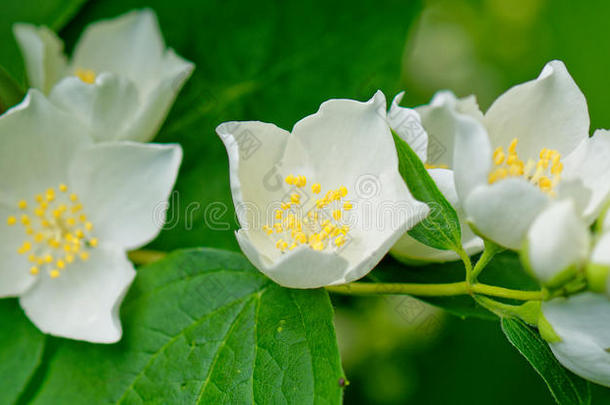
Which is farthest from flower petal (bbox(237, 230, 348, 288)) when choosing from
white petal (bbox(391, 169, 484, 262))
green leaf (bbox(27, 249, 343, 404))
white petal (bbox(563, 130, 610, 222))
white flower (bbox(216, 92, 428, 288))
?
white petal (bbox(563, 130, 610, 222))

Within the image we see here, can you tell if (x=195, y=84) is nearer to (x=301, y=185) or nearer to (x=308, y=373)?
(x=301, y=185)

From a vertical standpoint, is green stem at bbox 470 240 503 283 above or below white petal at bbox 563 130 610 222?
below

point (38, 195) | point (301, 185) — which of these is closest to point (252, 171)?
point (301, 185)

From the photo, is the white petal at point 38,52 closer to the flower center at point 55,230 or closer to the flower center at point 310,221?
the flower center at point 55,230

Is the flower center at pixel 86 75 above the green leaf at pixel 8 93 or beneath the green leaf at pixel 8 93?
beneath

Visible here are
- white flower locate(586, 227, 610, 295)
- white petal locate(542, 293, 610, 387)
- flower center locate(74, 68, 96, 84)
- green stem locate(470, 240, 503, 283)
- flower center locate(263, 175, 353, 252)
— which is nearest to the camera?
white flower locate(586, 227, 610, 295)

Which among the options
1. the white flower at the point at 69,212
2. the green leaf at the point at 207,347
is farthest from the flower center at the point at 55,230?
the green leaf at the point at 207,347

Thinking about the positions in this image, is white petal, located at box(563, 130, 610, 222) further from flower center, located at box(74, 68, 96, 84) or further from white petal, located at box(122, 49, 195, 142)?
flower center, located at box(74, 68, 96, 84)
